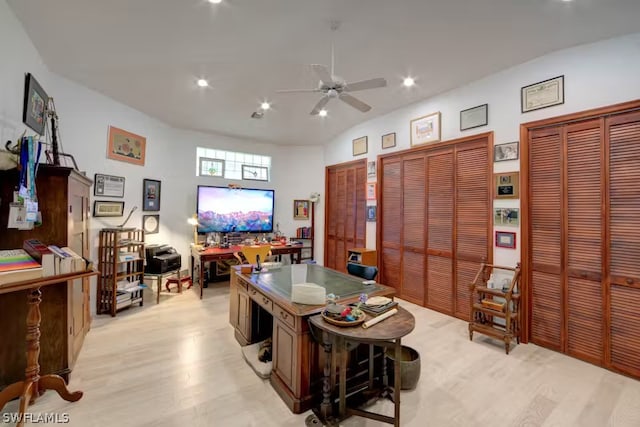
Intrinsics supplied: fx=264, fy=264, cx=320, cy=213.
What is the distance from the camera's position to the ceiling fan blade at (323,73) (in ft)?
7.23

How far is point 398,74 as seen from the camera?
3281 mm

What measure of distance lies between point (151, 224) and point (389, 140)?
4493mm

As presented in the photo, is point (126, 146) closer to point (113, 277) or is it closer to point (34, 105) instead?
point (34, 105)

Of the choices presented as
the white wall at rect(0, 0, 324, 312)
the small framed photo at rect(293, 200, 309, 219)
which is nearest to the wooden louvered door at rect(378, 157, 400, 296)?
the white wall at rect(0, 0, 324, 312)

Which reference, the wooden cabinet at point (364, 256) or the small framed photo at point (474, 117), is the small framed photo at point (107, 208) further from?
the small framed photo at point (474, 117)

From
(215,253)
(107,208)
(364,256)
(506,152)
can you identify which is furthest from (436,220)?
(107,208)

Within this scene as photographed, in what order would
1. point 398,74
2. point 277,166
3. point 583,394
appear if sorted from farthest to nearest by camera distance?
point 277,166 < point 398,74 < point 583,394

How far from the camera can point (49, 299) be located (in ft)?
7.25

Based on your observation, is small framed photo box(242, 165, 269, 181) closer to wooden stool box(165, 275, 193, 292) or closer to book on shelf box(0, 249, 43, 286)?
wooden stool box(165, 275, 193, 292)

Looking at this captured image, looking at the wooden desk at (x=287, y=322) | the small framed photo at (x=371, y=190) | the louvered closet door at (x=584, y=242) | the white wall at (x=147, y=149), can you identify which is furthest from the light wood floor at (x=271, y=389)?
the small framed photo at (x=371, y=190)

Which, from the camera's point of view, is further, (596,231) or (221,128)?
(221,128)

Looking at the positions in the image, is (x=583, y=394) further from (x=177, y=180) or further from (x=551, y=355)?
(x=177, y=180)

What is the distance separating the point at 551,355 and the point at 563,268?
0.91 meters

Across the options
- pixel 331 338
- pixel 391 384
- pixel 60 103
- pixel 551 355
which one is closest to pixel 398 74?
pixel 331 338
